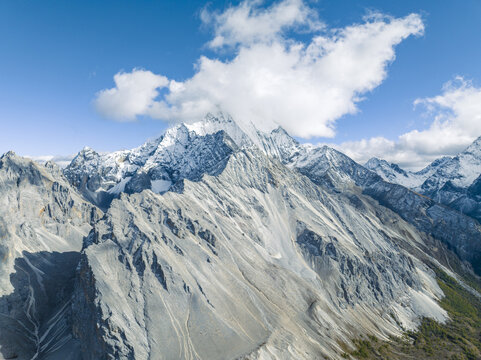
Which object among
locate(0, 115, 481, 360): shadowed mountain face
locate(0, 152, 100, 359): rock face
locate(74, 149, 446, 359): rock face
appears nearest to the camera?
locate(74, 149, 446, 359): rock face

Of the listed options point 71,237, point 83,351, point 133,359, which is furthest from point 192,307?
point 71,237

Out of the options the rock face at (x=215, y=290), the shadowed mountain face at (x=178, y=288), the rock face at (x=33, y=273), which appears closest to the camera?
the rock face at (x=215, y=290)

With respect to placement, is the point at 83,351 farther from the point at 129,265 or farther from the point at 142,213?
the point at 142,213

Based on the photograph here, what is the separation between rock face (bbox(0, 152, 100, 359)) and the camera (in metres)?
110

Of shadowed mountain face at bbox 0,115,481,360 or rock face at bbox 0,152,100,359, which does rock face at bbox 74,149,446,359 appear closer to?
shadowed mountain face at bbox 0,115,481,360

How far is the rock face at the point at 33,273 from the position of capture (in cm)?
11012

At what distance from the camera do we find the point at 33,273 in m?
140

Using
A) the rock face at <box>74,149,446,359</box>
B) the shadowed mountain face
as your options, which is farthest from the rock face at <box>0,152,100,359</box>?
the rock face at <box>74,149,446,359</box>

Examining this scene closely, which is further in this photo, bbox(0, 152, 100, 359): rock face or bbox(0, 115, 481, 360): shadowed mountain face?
bbox(0, 152, 100, 359): rock face

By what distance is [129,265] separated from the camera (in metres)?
121

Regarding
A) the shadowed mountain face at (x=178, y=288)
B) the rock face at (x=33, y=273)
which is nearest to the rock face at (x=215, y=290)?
the shadowed mountain face at (x=178, y=288)

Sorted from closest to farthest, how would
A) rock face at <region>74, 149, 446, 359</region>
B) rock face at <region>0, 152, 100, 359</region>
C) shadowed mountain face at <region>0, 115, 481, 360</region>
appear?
rock face at <region>74, 149, 446, 359</region>
shadowed mountain face at <region>0, 115, 481, 360</region>
rock face at <region>0, 152, 100, 359</region>

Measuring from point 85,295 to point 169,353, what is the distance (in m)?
37.3

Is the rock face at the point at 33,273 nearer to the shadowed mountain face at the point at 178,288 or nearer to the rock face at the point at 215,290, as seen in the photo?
the shadowed mountain face at the point at 178,288
